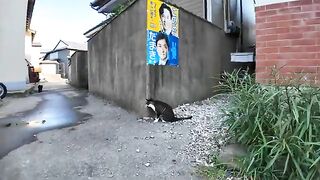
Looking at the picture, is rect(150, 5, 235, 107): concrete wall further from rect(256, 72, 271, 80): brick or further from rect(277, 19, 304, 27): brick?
rect(277, 19, 304, 27): brick

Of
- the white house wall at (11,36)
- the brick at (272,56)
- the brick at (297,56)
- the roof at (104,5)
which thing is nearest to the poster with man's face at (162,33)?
the brick at (272,56)

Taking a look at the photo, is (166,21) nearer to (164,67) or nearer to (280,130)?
(164,67)

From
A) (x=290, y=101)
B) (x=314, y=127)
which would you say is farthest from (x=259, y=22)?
(x=314, y=127)

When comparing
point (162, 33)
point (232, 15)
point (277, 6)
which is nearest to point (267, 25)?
point (277, 6)

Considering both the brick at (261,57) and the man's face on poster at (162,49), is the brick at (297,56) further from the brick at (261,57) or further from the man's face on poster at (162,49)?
the man's face on poster at (162,49)

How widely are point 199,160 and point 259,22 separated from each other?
2289mm

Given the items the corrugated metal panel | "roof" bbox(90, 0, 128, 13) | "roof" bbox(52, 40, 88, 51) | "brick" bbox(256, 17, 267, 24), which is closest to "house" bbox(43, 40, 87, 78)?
"roof" bbox(52, 40, 88, 51)

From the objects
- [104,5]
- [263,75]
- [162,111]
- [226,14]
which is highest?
[104,5]

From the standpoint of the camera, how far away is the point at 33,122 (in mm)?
5875

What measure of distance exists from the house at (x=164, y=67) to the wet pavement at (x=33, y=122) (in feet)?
3.65

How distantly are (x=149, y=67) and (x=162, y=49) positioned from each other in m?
0.55

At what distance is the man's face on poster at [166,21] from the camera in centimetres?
612

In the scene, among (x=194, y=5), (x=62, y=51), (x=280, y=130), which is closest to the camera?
(x=280, y=130)

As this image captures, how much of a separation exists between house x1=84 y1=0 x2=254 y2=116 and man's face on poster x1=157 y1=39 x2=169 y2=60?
9.9 inches
